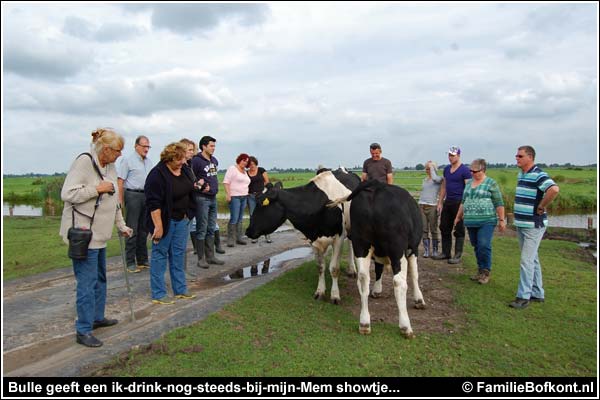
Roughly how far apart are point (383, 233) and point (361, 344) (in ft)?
4.51

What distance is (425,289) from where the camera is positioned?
24.1ft

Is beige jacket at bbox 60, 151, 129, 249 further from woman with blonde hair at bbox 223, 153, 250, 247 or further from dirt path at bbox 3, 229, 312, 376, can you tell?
woman with blonde hair at bbox 223, 153, 250, 247

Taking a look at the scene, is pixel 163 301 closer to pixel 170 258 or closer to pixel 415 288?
pixel 170 258

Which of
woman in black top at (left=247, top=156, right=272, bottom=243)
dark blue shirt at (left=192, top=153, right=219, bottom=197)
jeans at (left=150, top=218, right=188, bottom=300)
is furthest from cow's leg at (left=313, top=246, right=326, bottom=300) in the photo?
woman in black top at (left=247, top=156, right=272, bottom=243)

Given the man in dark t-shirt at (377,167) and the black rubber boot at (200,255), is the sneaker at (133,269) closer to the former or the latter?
the black rubber boot at (200,255)

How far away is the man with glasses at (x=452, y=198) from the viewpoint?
8.75 metres

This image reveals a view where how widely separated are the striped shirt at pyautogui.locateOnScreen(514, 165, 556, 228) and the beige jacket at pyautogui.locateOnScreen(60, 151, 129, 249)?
230 inches

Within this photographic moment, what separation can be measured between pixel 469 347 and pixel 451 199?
434cm

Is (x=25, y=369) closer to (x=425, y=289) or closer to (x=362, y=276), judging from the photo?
(x=362, y=276)

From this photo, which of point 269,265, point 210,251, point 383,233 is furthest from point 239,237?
point 383,233

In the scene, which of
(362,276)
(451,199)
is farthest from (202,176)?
(451,199)
